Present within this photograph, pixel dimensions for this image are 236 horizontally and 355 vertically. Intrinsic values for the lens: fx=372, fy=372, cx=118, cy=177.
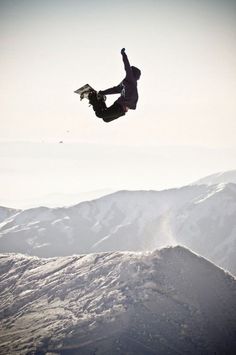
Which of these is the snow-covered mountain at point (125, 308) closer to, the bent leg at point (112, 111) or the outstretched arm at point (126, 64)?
the bent leg at point (112, 111)

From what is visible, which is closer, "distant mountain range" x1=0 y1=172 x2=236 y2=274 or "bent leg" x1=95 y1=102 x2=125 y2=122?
"bent leg" x1=95 y1=102 x2=125 y2=122

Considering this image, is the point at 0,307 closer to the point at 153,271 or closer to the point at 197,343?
the point at 153,271

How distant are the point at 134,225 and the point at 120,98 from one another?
14771 cm

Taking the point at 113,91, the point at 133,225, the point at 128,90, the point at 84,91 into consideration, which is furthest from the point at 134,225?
the point at 128,90

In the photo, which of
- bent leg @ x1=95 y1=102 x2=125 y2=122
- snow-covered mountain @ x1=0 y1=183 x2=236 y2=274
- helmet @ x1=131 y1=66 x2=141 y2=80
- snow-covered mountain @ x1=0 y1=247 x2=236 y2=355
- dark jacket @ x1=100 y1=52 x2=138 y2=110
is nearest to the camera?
dark jacket @ x1=100 y1=52 x2=138 y2=110

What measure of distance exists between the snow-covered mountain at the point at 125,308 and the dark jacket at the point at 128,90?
38.9 m

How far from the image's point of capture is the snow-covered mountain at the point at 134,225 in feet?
452

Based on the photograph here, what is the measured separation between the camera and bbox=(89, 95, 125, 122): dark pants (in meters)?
9.13

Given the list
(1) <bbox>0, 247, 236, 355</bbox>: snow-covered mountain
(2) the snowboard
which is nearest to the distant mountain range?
(1) <bbox>0, 247, 236, 355</bbox>: snow-covered mountain

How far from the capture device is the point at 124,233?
5846 inches

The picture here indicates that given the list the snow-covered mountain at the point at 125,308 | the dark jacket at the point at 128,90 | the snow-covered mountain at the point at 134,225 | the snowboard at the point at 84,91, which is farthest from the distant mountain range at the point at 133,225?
the dark jacket at the point at 128,90

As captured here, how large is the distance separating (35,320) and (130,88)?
174 ft

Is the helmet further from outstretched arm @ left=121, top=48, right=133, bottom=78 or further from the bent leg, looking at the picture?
the bent leg

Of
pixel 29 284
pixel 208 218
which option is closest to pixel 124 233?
pixel 208 218
